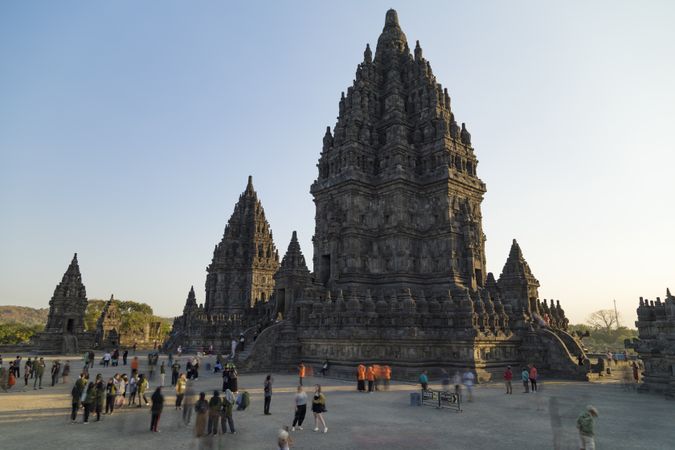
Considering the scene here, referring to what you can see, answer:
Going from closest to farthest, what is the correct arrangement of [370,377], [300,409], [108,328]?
[300,409] → [370,377] → [108,328]

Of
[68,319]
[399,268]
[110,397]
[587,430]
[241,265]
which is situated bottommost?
[110,397]

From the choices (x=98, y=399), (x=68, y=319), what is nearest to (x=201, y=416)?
(x=98, y=399)

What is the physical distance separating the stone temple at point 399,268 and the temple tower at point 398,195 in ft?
0.39

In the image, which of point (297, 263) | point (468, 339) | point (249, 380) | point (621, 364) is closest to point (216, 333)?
point (297, 263)

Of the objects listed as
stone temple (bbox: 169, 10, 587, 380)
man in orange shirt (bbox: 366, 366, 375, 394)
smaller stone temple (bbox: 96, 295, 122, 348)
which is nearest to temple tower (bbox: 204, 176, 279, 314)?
smaller stone temple (bbox: 96, 295, 122, 348)

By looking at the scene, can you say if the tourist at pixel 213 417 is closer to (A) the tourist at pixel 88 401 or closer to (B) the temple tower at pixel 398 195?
(A) the tourist at pixel 88 401

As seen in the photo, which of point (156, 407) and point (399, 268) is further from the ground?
point (399, 268)

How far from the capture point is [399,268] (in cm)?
3534

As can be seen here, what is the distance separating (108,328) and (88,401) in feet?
162

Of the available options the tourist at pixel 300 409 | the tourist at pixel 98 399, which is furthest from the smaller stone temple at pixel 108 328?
the tourist at pixel 300 409

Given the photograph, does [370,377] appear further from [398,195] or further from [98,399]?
[398,195]

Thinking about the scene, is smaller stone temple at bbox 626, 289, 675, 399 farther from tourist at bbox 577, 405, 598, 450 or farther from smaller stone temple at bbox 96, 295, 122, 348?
smaller stone temple at bbox 96, 295, 122, 348

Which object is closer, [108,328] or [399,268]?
[399,268]

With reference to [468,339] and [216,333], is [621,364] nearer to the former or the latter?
[468,339]
